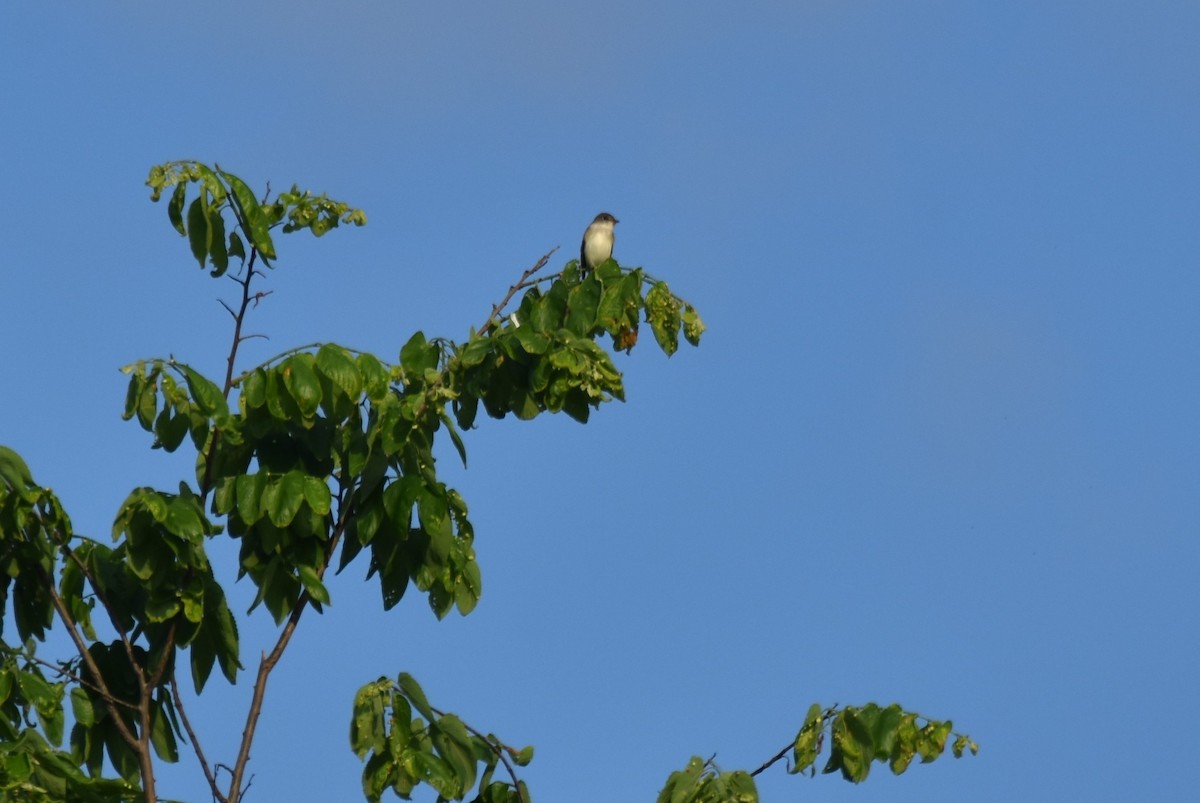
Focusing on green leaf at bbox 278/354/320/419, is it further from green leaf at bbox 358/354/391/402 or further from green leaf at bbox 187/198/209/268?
green leaf at bbox 187/198/209/268

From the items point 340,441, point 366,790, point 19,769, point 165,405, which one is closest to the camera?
point 19,769

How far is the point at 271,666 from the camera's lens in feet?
21.5

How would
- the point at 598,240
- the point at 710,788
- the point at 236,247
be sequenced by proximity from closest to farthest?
the point at 710,788 < the point at 236,247 < the point at 598,240

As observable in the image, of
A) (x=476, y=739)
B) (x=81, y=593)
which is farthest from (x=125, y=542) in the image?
(x=476, y=739)

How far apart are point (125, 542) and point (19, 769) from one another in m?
1.18

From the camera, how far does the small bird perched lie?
1900 cm

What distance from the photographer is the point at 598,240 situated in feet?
62.6

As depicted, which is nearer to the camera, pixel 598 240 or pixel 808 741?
pixel 808 741

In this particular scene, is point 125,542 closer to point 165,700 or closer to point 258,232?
point 165,700

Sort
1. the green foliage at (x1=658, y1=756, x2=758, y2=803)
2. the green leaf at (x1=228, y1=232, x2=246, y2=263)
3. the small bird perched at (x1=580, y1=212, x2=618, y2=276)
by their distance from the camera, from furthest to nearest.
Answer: the small bird perched at (x1=580, y1=212, x2=618, y2=276) < the green leaf at (x1=228, y1=232, x2=246, y2=263) < the green foliage at (x1=658, y1=756, x2=758, y2=803)

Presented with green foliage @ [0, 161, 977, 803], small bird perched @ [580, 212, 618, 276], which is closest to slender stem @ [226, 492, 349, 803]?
green foliage @ [0, 161, 977, 803]

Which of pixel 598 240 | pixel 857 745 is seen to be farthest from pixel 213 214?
pixel 598 240

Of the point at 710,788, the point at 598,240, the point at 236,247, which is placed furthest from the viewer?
the point at 598,240

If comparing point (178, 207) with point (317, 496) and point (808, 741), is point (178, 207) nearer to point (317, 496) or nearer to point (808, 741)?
point (317, 496)
